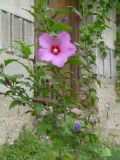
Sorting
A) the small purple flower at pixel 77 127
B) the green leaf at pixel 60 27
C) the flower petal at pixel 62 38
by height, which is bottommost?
the small purple flower at pixel 77 127

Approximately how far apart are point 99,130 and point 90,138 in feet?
10.7

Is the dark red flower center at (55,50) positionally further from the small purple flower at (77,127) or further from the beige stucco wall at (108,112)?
the beige stucco wall at (108,112)

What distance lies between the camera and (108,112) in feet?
20.8

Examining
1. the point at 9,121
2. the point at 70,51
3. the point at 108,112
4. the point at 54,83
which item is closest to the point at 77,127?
the point at 54,83

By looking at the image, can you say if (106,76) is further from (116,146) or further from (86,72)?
(86,72)

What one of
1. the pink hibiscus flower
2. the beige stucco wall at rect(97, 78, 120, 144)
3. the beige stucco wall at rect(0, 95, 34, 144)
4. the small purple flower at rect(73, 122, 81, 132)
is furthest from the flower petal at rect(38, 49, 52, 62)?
the beige stucco wall at rect(97, 78, 120, 144)

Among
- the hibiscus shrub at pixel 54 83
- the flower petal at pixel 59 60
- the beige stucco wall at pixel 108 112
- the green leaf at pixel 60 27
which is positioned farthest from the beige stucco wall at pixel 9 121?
the flower petal at pixel 59 60

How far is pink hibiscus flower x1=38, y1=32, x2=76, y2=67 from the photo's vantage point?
2.02 meters

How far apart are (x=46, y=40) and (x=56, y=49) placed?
5 cm

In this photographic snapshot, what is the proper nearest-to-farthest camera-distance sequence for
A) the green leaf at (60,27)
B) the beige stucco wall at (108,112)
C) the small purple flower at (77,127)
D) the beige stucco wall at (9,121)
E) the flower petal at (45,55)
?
the flower petal at (45,55) → the green leaf at (60,27) → the small purple flower at (77,127) → the beige stucco wall at (9,121) → the beige stucco wall at (108,112)

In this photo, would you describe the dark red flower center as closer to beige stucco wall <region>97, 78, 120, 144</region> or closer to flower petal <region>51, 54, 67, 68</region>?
flower petal <region>51, 54, 67, 68</region>

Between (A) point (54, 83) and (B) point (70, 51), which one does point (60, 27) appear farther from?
(A) point (54, 83)

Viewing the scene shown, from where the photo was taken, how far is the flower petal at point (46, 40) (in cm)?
206

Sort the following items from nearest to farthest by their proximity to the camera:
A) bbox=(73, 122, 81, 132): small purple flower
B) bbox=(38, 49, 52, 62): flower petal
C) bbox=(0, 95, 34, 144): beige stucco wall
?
bbox=(38, 49, 52, 62): flower petal → bbox=(73, 122, 81, 132): small purple flower → bbox=(0, 95, 34, 144): beige stucco wall
